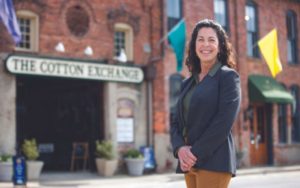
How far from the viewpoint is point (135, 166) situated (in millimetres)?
19875

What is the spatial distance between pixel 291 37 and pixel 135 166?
12763mm

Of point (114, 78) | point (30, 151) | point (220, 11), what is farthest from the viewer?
point (220, 11)

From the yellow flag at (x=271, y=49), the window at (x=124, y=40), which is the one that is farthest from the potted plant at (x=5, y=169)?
the yellow flag at (x=271, y=49)

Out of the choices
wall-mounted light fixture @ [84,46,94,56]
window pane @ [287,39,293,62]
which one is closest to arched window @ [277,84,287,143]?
window pane @ [287,39,293,62]

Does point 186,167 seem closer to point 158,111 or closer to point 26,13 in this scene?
point 26,13

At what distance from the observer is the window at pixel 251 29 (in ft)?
85.7

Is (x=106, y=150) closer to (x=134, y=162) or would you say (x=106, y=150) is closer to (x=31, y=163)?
(x=134, y=162)

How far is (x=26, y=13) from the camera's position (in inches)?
730

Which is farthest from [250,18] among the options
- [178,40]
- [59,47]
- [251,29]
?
[59,47]

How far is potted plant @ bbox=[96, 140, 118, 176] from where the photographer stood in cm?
1923

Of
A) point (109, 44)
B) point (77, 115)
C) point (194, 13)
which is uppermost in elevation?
point (194, 13)

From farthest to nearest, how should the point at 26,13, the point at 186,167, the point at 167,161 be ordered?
the point at 167,161, the point at 26,13, the point at 186,167

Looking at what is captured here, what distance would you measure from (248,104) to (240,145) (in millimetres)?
1982

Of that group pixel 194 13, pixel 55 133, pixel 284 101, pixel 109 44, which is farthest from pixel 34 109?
pixel 284 101
